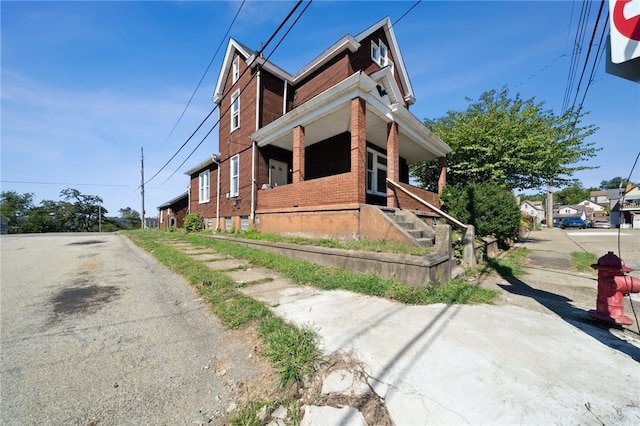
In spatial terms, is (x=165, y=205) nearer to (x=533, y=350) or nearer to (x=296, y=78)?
(x=296, y=78)

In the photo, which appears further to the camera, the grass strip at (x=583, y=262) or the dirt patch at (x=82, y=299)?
the grass strip at (x=583, y=262)

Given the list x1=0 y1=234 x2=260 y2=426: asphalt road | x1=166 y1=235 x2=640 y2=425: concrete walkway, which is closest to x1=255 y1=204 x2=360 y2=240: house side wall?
x1=166 y1=235 x2=640 y2=425: concrete walkway

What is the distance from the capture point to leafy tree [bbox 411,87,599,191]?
12.0 metres

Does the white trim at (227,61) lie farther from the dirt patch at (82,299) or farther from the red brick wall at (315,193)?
the dirt patch at (82,299)

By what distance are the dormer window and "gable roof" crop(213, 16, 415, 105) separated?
2.08 feet

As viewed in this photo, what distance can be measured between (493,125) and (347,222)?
11305 millimetres

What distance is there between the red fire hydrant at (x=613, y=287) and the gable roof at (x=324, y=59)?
8.69 metres

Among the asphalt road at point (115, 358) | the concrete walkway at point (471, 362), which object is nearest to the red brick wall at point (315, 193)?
the concrete walkway at point (471, 362)

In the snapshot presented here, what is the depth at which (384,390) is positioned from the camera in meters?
2.11

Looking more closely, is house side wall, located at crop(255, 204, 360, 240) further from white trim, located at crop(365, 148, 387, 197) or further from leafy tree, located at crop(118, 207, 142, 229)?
leafy tree, located at crop(118, 207, 142, 229)

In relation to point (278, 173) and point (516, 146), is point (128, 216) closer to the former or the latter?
point (278, 173)

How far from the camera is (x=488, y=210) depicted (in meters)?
9.86

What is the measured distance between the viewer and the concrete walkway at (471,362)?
6.32 feet

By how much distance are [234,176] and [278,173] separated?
8.21ft
